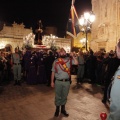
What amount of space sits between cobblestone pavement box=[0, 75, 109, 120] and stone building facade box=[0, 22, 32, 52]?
23862mm

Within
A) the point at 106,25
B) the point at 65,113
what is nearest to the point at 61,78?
the point at 65,113

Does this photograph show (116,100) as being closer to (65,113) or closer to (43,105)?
(65,113)

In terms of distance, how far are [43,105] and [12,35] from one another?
1110 inches

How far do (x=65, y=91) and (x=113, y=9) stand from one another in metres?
20.5

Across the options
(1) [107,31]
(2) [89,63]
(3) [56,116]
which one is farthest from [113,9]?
(3) [56,116]

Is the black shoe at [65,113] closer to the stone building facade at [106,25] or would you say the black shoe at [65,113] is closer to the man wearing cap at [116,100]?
the man wearing cap at [116,100]

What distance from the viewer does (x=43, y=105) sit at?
7.26 m

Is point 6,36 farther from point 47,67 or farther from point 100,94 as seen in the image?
point 100,94

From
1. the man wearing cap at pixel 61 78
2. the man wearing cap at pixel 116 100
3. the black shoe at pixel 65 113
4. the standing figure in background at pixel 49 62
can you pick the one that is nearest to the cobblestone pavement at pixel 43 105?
the black shoe at pixel 65 113

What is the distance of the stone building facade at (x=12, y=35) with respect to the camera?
106ft

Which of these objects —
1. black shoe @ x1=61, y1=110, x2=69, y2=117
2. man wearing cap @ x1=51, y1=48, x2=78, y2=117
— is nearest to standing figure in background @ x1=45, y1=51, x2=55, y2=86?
black shoe @ x1=61, y1=110, x2=69, y2=117

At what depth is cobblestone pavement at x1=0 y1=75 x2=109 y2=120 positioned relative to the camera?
617 centimetres

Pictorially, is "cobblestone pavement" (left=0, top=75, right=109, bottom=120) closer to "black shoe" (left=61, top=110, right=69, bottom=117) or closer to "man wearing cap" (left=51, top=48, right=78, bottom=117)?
"black shoe" (left=61, top=110, right=69, bottom=117)

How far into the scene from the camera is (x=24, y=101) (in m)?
7.79
